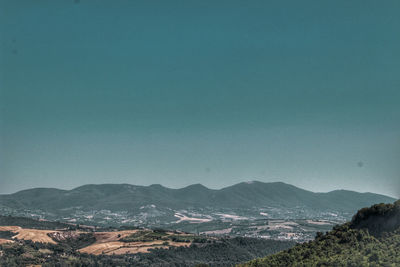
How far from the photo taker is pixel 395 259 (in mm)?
89375

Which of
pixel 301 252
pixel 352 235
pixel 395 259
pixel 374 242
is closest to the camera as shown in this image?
pixel 395 259

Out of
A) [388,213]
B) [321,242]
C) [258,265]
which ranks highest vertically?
[388,213]

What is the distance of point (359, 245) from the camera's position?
111 metres

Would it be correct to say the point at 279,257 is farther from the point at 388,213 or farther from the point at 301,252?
the point at 388,213

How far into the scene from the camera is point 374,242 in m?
108

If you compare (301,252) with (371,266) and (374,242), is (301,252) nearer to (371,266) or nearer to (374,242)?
(374,242)

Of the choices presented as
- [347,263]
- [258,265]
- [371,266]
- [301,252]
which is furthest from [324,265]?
[258,265]

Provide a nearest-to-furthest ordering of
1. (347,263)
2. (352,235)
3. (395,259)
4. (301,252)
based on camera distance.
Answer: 1. (395,259)
2. (347,263)
3. (352,235)
4. (301,252)

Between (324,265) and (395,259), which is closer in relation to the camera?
(395,259)

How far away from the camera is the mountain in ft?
316

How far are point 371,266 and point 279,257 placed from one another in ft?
152

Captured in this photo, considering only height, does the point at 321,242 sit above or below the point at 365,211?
below

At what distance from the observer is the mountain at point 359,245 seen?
316ft

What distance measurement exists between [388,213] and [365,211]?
35.2 ft
